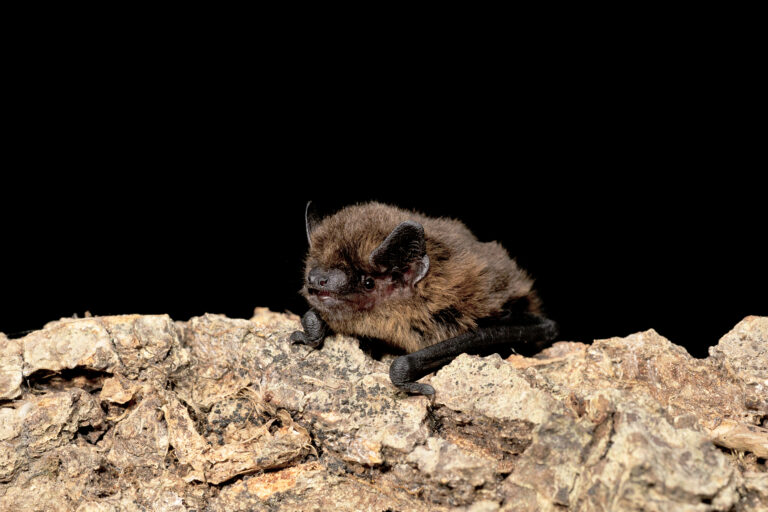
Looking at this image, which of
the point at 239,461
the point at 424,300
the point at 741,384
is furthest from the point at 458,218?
the point at 239,461

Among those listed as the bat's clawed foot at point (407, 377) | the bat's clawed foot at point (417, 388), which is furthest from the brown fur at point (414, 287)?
the bat's clawed foot at point (417, 388)

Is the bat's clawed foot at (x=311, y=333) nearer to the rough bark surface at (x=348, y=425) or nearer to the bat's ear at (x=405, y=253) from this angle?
the rough bark surface at (x=348, y=425)

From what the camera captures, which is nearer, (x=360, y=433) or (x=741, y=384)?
(x=360, y=433)

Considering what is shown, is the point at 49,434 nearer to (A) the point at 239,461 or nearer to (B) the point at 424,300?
(A) the point at 239,461

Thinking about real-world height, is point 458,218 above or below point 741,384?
above

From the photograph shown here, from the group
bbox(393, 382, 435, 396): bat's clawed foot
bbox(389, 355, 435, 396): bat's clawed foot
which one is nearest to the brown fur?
bbox(389, 355, 435, 396): bat's clawed foot

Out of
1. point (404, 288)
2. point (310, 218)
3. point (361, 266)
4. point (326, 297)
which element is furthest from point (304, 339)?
point (310, 218)
